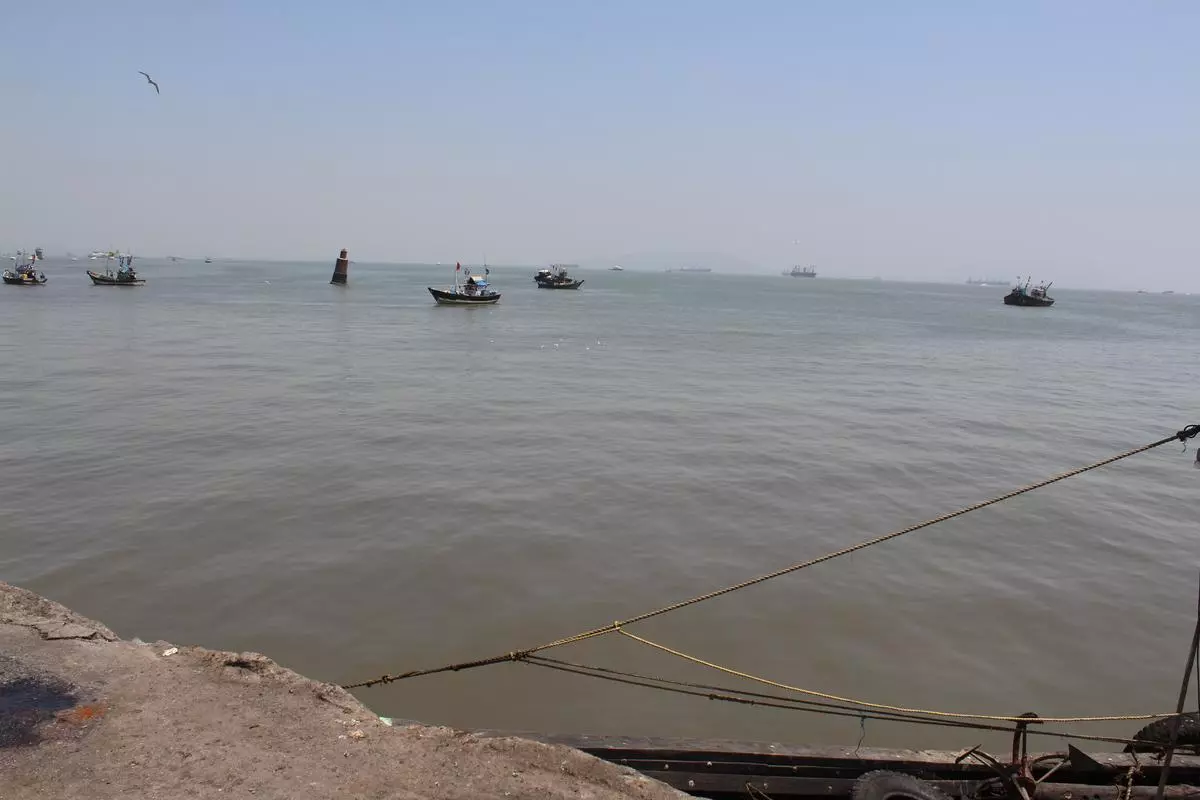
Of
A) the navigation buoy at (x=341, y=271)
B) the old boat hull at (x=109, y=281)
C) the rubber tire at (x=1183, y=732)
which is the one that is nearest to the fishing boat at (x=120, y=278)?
the old boat hull at (x=109, y=281)

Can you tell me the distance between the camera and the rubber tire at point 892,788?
4441mm

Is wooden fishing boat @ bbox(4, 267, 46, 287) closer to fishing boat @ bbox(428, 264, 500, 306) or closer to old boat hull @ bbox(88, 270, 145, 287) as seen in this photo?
old boat hull @ bbox(88, 270, 145, 287)

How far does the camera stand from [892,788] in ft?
14.8

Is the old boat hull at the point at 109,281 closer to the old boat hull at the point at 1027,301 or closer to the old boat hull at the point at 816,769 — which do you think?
the old boat hull at the point at 816,769

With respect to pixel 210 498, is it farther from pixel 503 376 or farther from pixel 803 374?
pixel 803 374

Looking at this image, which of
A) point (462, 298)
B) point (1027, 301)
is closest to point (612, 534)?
point (462, 298)

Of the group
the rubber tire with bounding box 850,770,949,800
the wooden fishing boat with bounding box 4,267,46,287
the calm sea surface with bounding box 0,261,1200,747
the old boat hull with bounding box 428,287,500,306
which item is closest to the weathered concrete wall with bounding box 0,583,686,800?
the rubber tire with bounding box 850,770,949,800

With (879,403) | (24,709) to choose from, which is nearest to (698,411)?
(879,403)

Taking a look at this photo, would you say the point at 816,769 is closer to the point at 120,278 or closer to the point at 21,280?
the point at 21,280

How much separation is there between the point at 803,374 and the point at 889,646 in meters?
22.4

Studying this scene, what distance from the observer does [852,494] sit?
13367 millimetres

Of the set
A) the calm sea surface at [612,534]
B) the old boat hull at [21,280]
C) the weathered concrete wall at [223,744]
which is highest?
the old boat hull at [21,280]

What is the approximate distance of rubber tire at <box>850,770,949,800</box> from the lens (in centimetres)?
444

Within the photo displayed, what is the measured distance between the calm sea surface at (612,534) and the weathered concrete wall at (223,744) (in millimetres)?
2543
